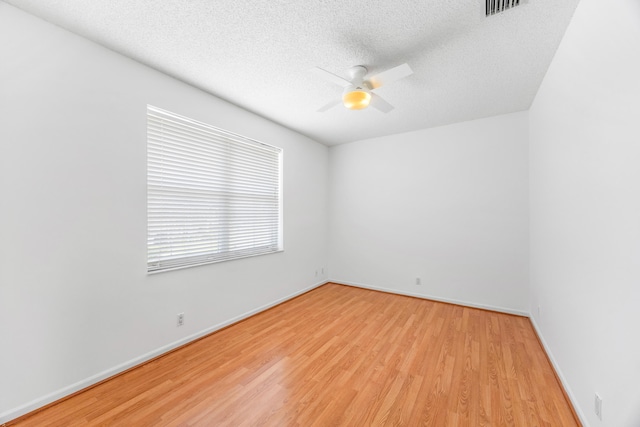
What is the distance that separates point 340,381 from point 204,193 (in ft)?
7.61

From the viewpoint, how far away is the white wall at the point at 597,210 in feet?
3.55

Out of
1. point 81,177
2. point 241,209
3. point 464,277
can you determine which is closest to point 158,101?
point 81,177

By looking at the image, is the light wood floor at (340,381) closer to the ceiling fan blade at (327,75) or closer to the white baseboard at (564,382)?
the white baseboard at (564,382)

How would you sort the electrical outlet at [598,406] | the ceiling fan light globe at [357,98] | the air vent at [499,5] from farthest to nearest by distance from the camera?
the ceiling fan light globe at [357,98], the air vent at [499,5], the electrical outlet at [598,406]

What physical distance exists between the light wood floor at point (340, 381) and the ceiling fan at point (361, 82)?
2.32 m

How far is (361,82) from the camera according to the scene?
2180 millimetres

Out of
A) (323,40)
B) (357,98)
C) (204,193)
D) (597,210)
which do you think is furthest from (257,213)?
(597,210)

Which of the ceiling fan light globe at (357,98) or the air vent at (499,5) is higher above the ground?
the air vent at (499,5)

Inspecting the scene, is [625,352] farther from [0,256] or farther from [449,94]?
[0,256]

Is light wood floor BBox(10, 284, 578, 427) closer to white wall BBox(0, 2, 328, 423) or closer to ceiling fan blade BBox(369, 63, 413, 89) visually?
white wall BBox(0, 2, 328, 423)

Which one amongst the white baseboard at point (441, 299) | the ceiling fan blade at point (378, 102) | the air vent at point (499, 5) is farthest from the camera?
the white baseboard at point (441, 299)

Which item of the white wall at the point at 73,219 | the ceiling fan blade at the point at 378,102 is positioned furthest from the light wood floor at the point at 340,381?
the ceiling fan blade at the point at 378,102

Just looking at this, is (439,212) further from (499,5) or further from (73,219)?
(73,219)

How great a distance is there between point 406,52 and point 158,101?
232 cm
